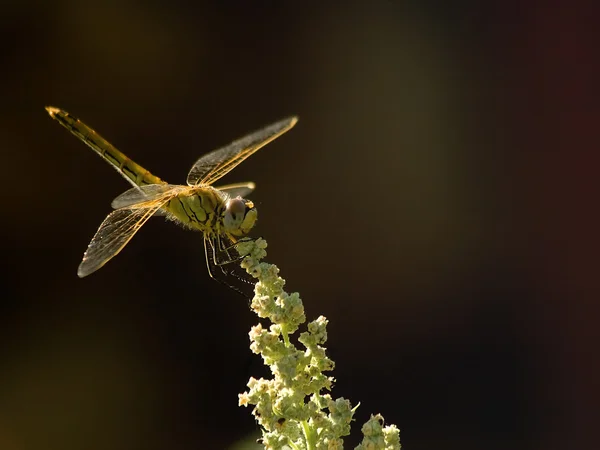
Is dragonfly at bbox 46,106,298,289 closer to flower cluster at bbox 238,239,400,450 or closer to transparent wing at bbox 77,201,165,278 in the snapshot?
transparent wing at bbox 77,201,165,278

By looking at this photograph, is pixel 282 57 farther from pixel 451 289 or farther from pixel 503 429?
pixel 503 429

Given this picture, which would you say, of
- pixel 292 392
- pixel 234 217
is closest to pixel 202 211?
pixel 234 217

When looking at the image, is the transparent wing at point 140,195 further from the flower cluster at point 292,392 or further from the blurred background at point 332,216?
the blurred background at point 332,216

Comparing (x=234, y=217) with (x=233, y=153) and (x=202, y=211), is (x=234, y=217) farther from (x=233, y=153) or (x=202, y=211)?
(x=233, y=153)

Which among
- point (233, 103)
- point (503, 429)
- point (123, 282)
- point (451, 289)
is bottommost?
point (503, 429)

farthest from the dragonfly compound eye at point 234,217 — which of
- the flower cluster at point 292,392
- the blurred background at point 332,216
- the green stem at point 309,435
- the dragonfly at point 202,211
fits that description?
the blurred background at point 332,216

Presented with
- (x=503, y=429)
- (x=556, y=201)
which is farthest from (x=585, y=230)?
(x=503, y=429)
